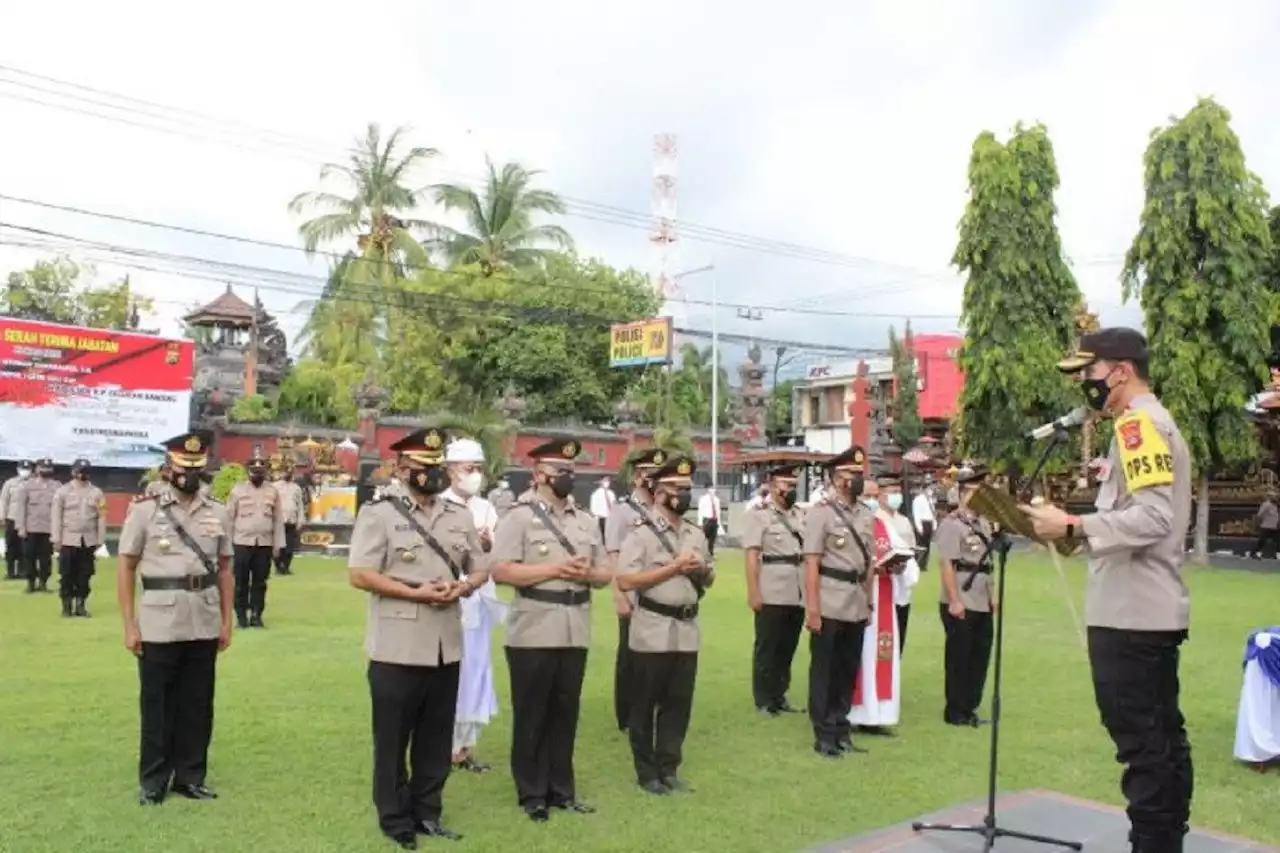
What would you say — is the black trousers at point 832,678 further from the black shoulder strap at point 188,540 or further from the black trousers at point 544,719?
the black shoulder strap at point 188,540

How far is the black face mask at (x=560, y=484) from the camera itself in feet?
18.1

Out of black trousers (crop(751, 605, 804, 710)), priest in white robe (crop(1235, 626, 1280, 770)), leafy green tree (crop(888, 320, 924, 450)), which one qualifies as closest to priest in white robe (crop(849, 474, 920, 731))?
black trousers (crop(751, 605, 804, 710))

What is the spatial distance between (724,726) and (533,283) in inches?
1182

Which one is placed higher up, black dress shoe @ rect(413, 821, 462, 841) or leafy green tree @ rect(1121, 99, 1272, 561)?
leafy green tree @ rect(1121, 99, 1272, 561)

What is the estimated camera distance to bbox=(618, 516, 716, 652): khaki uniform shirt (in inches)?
227

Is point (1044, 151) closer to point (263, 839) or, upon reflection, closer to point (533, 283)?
point (533, 283)

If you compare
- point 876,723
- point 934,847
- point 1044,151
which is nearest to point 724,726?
point 876,723

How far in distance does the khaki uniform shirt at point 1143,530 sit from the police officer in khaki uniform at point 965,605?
354 centimetres

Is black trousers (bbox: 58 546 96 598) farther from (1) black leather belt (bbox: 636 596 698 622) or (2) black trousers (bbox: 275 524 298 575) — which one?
(1) black leather belt (bbox: 636 596 698 622)

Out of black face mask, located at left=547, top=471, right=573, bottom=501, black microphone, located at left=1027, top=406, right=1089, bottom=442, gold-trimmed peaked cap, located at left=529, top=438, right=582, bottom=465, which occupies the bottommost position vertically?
black face mask, located at left=547, top=471, right=573, bottom=501

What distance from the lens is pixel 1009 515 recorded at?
404 cm

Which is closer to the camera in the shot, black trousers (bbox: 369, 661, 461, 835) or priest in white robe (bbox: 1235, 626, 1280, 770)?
black trousers (bbox: 369, 661, 461, 835)

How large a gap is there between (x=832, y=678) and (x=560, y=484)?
2297 millimetres

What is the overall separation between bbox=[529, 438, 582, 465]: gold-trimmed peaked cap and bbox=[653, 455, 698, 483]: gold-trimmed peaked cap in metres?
0.54
